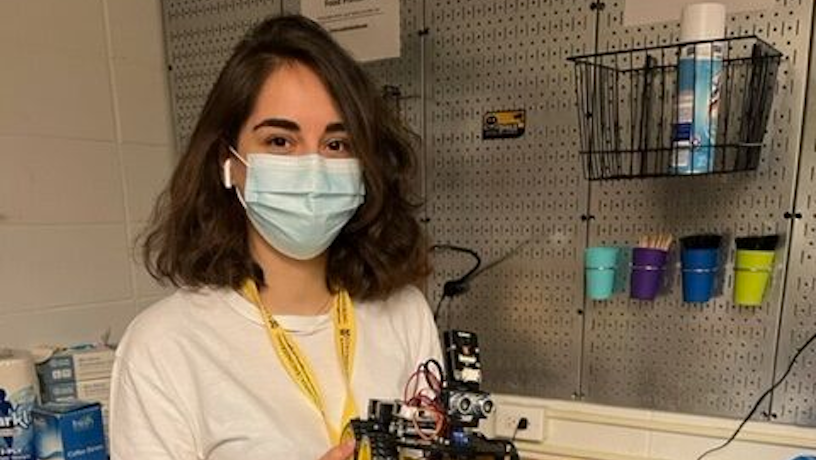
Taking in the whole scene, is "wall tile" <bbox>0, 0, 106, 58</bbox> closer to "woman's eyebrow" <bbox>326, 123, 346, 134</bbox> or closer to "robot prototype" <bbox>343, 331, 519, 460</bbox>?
"woman's eyebrow" <bbox>326, 123, 346, 134</bbox>

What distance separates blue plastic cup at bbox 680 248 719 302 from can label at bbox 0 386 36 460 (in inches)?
61.6

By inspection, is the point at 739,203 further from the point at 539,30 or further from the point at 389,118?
the point at 389,118

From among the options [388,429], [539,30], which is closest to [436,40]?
[539,30]

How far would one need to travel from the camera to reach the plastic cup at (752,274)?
1318mm

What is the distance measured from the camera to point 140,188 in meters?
1.99

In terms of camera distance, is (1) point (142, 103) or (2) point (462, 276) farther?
(1) point (142, 103)

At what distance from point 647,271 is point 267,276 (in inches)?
33.4

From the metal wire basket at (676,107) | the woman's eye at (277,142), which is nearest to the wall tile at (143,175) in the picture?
the woman's eye at (277,142)

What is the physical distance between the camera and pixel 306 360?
3.63 ft

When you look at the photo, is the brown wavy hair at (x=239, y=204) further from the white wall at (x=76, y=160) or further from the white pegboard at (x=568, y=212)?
Result: the white wall at (x=76, y=160)

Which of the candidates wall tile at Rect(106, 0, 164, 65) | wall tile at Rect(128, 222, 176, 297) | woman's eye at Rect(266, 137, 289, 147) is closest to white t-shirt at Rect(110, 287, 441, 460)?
woman's eye at Rect(266, 137, 289, 147)

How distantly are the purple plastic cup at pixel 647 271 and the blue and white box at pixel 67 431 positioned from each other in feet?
4.40

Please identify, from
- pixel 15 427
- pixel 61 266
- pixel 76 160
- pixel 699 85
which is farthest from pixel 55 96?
pixel 699 85

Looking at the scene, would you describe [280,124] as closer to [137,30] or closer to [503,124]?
[503,124]
